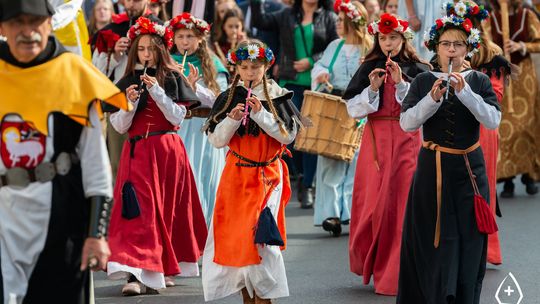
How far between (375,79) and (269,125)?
1223 mm

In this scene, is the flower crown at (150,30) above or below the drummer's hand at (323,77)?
above

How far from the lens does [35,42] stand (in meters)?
5.39

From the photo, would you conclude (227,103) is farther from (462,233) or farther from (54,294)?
(54,294)

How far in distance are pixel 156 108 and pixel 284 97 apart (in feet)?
3.92

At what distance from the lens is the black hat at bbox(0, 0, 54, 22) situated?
17.5ft

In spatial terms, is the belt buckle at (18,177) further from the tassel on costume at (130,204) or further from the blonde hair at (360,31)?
the blonde hair at (360,31)

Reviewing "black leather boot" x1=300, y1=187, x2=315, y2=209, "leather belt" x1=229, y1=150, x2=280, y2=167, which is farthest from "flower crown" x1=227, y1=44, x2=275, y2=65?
"black leather boot" x1=300, y1=187, x2=315, y2=209

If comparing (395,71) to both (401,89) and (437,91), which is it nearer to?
(401,89)

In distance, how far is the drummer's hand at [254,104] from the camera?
8.12m

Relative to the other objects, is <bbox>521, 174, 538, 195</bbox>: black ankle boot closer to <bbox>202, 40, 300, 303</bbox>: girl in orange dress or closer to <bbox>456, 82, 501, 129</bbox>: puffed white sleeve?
<bbox>202, 40, 300, 303</bbox>: girl in orange dress

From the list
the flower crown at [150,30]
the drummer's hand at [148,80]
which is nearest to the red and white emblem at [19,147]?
the drummer's hand at [148,80]

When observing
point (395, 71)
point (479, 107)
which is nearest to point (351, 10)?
point (395, 71)

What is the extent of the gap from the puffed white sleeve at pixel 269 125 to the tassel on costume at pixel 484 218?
Result: 4.80 ft

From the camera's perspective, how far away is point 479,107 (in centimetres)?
729
